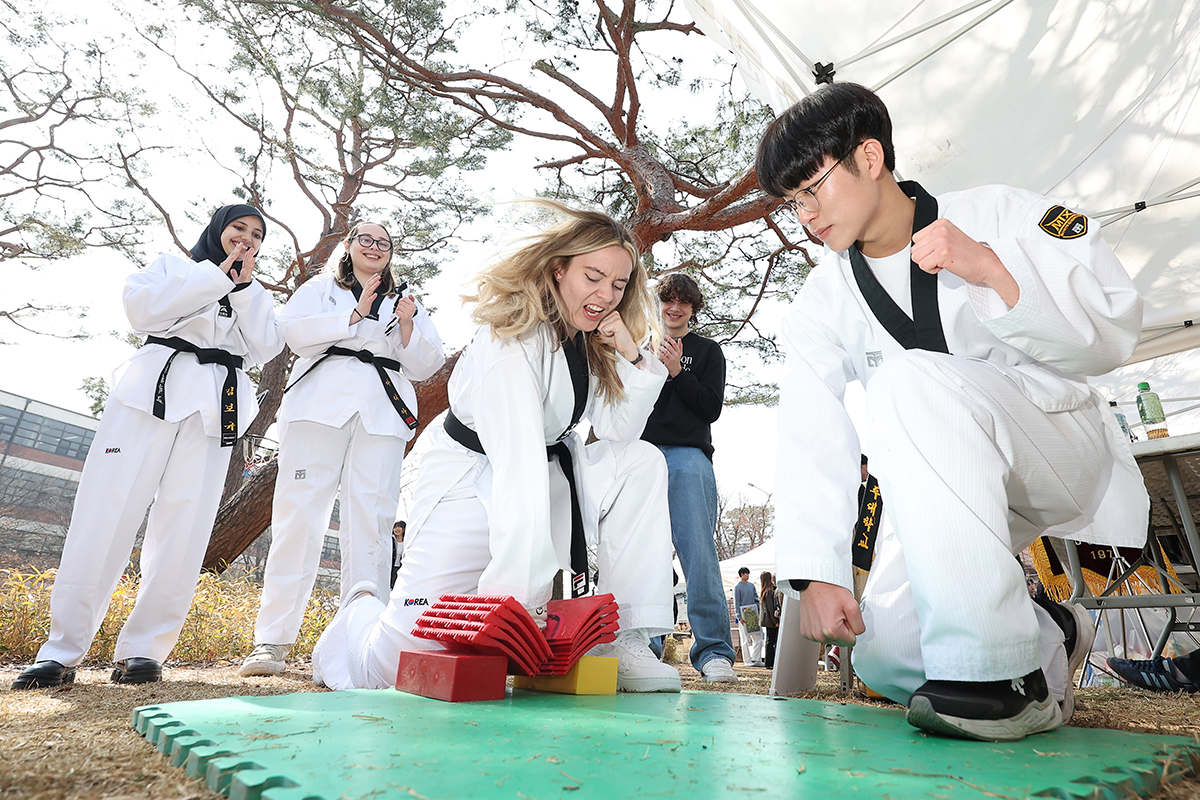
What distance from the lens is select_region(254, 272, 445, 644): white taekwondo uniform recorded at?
291 centimetres

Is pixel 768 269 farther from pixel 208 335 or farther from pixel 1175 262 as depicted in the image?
pixel 208 335

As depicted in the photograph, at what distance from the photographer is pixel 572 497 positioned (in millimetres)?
2092

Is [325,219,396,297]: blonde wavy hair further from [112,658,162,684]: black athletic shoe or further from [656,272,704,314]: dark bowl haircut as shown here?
[112,658,162,684]: black athletic shoe

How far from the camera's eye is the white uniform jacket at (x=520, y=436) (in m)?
1.64

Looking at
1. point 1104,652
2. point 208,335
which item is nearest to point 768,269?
point 1104,652

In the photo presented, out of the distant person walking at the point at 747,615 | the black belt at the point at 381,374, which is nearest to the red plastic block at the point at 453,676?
the black belt at the point at 381,374

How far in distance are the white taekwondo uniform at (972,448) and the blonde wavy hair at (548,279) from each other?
0.75 metres

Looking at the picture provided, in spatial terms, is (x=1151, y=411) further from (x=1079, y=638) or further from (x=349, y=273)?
(x=349, y=273)

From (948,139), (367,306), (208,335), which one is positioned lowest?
(208,335)

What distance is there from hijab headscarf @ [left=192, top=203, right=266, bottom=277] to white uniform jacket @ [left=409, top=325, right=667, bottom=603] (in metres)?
1.42

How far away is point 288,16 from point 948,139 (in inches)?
240

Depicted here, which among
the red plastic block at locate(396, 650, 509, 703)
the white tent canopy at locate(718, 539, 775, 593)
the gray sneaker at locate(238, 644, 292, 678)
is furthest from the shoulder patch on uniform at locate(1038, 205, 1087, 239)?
the white tent canopy at locate(718, 539, 775, 593)

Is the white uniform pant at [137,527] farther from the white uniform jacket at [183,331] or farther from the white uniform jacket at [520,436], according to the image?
the white uniform jacket at [520,436]

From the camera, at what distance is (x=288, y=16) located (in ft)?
21.9
